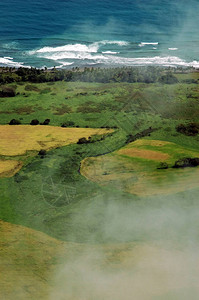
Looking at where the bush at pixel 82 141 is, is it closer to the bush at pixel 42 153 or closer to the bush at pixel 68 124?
the bush at pixel 42 153

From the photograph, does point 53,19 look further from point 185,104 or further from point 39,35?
point 185,104

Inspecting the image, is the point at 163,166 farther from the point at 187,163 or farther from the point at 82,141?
the point at 82,141

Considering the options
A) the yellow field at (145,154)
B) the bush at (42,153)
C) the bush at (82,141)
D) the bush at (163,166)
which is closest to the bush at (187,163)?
the bush at (163,166)

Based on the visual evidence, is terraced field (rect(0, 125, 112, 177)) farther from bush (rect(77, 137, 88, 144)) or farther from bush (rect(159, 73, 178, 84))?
bush (rect(159, 73, 178, 84))

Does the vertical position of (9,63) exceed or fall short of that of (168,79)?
it exceeds it

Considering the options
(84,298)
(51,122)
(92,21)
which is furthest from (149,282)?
(92,21)

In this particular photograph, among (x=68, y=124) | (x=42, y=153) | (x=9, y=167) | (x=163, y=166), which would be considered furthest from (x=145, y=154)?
(x=9, y=167)
